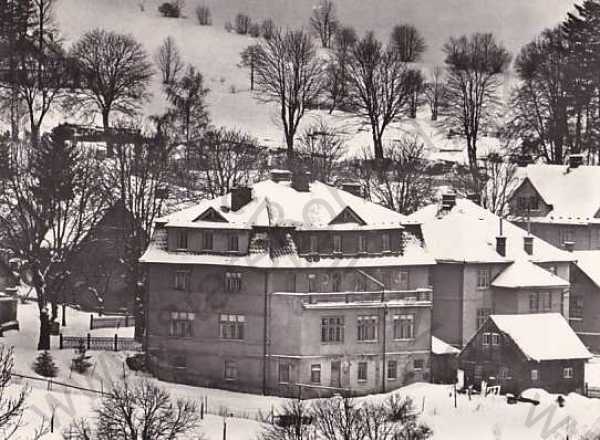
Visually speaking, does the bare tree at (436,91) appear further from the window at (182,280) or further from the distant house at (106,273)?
the window at (182,280)

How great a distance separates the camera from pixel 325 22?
114m

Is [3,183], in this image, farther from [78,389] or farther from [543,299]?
[543,299]

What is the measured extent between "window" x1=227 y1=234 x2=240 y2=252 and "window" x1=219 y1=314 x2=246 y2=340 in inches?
113

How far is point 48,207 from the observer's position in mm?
61438

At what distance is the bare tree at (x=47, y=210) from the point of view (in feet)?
192

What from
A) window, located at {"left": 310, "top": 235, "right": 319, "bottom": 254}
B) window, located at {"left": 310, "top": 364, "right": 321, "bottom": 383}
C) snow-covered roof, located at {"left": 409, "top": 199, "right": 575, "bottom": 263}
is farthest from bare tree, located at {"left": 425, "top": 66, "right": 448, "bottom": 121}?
window, located at {"left": 310, "top": 364, "right": 321, "bottom": 383}

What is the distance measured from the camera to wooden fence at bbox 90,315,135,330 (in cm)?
6362

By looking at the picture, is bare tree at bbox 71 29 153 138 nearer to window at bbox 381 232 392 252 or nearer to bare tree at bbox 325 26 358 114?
bare tree at bbox 325 26 358 114

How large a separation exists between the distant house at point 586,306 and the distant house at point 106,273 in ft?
74.9

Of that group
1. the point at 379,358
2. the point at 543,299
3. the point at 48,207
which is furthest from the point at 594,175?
the point at 48,207

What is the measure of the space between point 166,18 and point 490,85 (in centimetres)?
3465

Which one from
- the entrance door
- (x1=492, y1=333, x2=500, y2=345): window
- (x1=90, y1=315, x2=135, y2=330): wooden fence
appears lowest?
the entrance door

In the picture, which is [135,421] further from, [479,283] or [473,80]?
[473,80]

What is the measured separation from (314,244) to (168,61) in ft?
173
